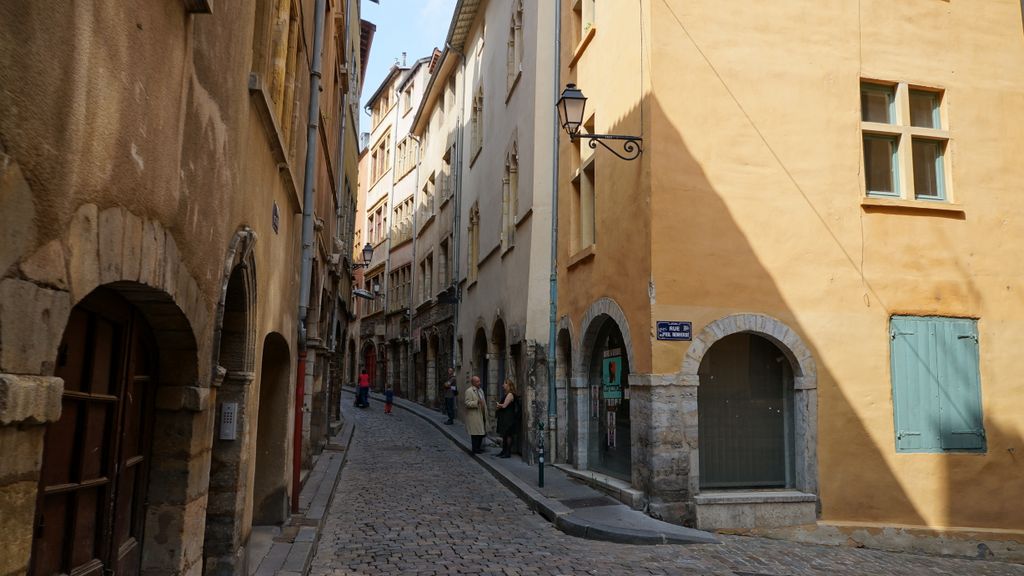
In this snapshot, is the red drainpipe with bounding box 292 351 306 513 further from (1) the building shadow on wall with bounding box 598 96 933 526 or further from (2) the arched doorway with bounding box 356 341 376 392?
(2) the arched doorway with bounding box 356 341 376 392

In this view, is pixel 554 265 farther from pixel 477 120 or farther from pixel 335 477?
pixel 477 120

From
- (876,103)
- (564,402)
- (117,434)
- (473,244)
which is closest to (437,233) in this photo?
(473,244)

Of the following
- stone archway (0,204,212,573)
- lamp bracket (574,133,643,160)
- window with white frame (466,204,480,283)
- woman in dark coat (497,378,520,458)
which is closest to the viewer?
stone archway (0,204,212,573)

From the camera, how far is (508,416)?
1512 centimetres

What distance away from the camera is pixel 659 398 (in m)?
9.39

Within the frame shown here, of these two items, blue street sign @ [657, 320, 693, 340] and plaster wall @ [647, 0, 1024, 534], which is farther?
plaster wall @ [647, 0, 1024, 534]

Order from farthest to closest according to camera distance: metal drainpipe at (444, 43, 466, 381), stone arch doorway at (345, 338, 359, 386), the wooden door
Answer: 1. stone arch doorway at (345, 338, 359, 386)
2. metal drainpipe at (444, 43, 466, 381)
3. the wooden door

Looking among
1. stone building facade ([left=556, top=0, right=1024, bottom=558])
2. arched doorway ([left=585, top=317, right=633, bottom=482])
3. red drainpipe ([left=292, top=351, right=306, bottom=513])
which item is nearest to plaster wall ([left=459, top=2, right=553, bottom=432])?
arched doorway ([left=585, top=317, right=633, bottom=482])

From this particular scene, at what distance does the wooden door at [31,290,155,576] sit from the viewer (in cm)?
327

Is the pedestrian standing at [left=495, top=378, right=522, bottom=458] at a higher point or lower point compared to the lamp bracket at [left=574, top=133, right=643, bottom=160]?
lower

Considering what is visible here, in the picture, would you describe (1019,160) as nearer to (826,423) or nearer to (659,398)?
(826,423)

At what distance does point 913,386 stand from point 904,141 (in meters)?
3.13

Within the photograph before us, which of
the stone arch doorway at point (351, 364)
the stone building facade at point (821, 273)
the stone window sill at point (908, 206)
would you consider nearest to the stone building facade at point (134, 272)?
the stone building facade at point (821, 273)

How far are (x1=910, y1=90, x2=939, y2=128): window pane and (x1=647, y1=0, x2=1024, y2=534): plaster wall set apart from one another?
163mm
